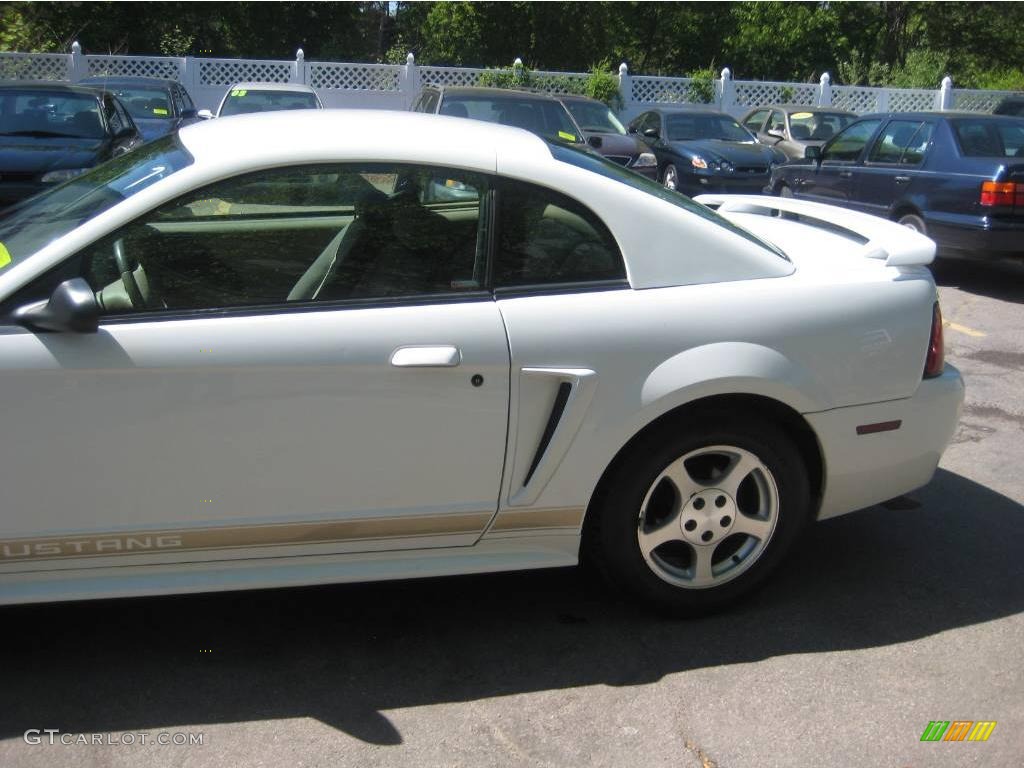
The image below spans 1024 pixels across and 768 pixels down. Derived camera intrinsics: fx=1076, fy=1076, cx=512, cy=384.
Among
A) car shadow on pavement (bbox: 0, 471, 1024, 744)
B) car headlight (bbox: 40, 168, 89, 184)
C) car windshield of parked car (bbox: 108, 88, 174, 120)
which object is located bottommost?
car shadow on pavement (bbox: 0, 471, 1024, 744)

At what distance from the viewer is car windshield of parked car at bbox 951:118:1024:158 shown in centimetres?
977

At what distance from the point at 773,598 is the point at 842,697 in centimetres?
64

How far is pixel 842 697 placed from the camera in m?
3.23

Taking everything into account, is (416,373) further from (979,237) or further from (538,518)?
(979,237)

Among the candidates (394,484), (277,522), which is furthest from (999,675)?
(277,522)

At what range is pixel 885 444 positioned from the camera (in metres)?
3.69

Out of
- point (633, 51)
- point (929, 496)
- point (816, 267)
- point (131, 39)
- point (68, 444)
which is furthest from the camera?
point (633, 51)

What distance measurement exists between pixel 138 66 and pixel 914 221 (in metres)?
19.6

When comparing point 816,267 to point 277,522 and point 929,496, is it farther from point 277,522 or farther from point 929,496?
point 277,522

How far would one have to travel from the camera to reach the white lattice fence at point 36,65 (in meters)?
21.6

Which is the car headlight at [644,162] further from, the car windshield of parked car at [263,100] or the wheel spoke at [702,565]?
→ the wheel spoke at [702,565]

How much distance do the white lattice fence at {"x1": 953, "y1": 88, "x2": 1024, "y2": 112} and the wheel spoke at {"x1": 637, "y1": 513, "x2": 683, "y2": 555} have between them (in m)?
25.6

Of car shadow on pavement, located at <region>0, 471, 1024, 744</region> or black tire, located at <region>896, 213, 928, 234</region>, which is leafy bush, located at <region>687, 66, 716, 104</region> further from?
car shadow on pavement, located at <region>0, 471, 1024, 744</region>

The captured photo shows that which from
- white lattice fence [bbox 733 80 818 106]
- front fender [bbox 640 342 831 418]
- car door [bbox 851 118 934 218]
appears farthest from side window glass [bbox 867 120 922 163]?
white lattice fence [bbox 733 80 818 106]
